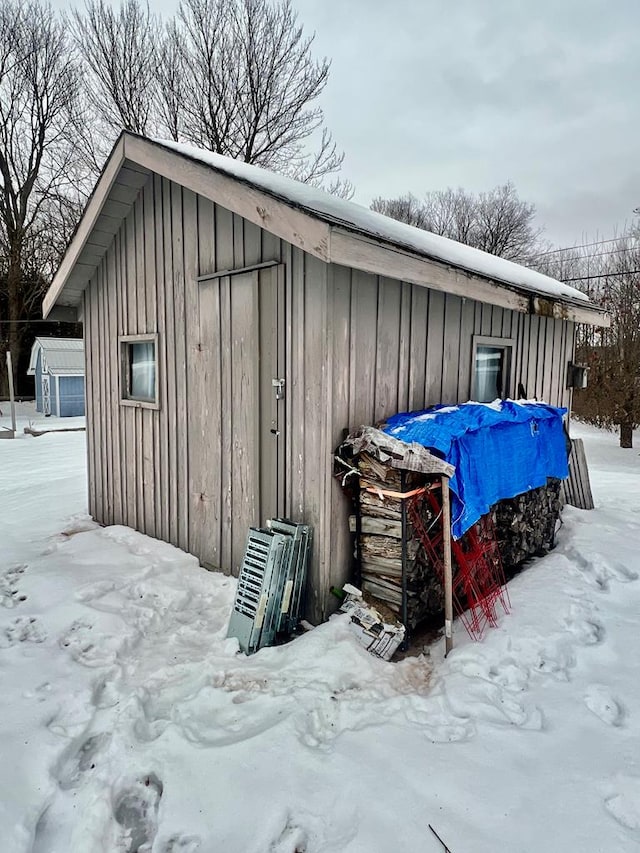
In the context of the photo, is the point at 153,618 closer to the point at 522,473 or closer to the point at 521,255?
the point at 522,473

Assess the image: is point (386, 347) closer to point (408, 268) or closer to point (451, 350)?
point (408, 268)

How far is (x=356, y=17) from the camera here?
12297mm

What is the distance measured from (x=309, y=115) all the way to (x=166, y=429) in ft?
45.7

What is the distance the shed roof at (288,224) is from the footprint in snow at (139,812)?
2.59 meters

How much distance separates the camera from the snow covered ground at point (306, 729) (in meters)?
1.81

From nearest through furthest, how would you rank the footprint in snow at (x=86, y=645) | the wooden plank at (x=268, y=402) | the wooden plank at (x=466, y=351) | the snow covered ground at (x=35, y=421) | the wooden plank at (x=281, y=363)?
the footprint in snow at (x=86, y=645) < the wooden plank at (x=281, y=363) < the wooden plank at (x=268, y=402) < the wooden plank at (x=466, y=351) < the snow covered ground at (x=35, y=421)

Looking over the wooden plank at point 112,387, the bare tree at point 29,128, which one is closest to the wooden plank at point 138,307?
the wooden plank at point 112,387

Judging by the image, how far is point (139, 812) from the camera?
6.30ft

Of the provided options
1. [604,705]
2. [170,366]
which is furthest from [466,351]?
[604,705]

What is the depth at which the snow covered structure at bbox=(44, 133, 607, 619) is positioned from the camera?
3.25 m

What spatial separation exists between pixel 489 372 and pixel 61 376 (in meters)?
16.5

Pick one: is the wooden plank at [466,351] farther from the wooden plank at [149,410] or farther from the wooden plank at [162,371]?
the wooden plank at [149,410]

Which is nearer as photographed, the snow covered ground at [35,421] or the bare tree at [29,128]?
the snow covered ground at [35,421]

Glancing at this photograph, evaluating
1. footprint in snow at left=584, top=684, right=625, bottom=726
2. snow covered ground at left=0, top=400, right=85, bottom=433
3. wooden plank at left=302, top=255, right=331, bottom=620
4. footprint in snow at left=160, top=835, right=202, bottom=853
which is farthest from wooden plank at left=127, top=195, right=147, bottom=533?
snow covered ground at left=0, top=400, right=85, bottom=433
